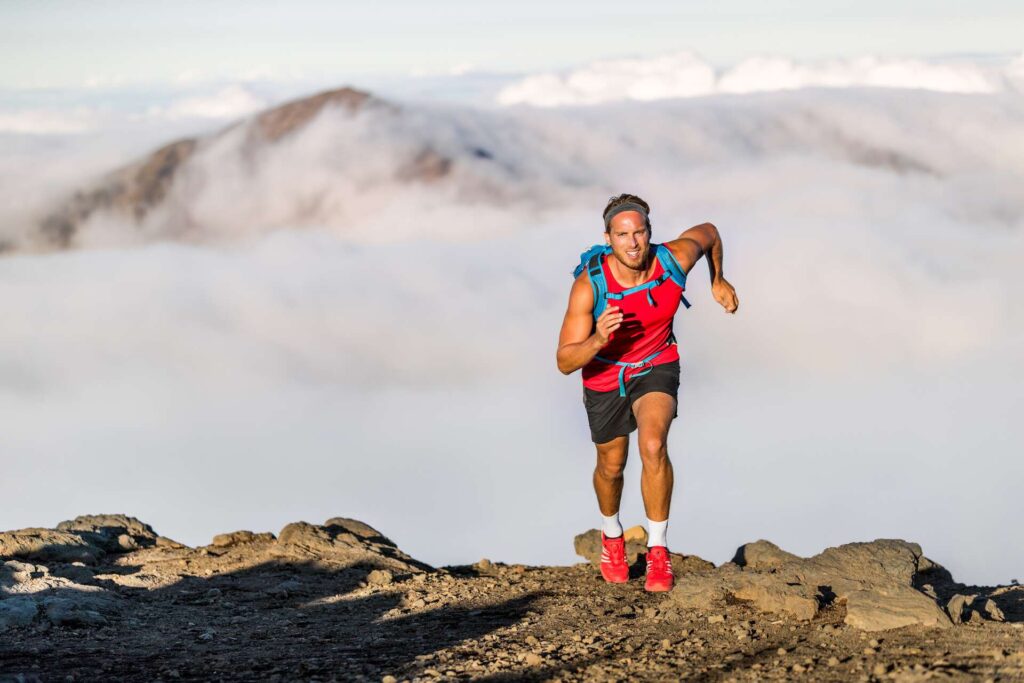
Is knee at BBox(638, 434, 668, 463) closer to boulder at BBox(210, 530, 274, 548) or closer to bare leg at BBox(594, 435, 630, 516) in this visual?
bare leg at BBox(594, 435, 630, 516)

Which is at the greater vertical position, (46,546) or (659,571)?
(46,546)

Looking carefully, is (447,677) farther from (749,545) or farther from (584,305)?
(749,545)

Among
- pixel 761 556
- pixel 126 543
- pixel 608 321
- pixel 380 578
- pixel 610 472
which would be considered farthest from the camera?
pixel 126 543

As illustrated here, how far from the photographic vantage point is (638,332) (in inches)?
331

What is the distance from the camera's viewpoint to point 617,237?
8008 millimetres

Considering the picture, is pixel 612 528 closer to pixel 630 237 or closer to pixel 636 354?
pixel 636 354

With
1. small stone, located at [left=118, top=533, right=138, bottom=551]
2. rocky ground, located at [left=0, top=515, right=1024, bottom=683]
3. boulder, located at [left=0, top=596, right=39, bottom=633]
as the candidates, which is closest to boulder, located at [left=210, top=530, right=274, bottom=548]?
rocky ground, located at [left=0, top=515, right=1024, bottom=683]

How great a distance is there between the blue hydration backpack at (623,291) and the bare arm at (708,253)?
4.6 inches

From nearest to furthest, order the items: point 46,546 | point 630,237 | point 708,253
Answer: point 630,237, point 708,253, point 46,546

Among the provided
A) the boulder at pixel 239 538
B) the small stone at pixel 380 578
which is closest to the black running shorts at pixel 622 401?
the small stone at pixel 380 578

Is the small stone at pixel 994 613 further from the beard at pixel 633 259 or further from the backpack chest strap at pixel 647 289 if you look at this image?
the beard at pixel 633 259

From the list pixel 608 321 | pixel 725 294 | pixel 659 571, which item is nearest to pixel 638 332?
pixel 725 294

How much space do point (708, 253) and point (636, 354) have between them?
38.6 inches

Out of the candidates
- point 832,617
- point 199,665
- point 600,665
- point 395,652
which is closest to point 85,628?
point 199,665
